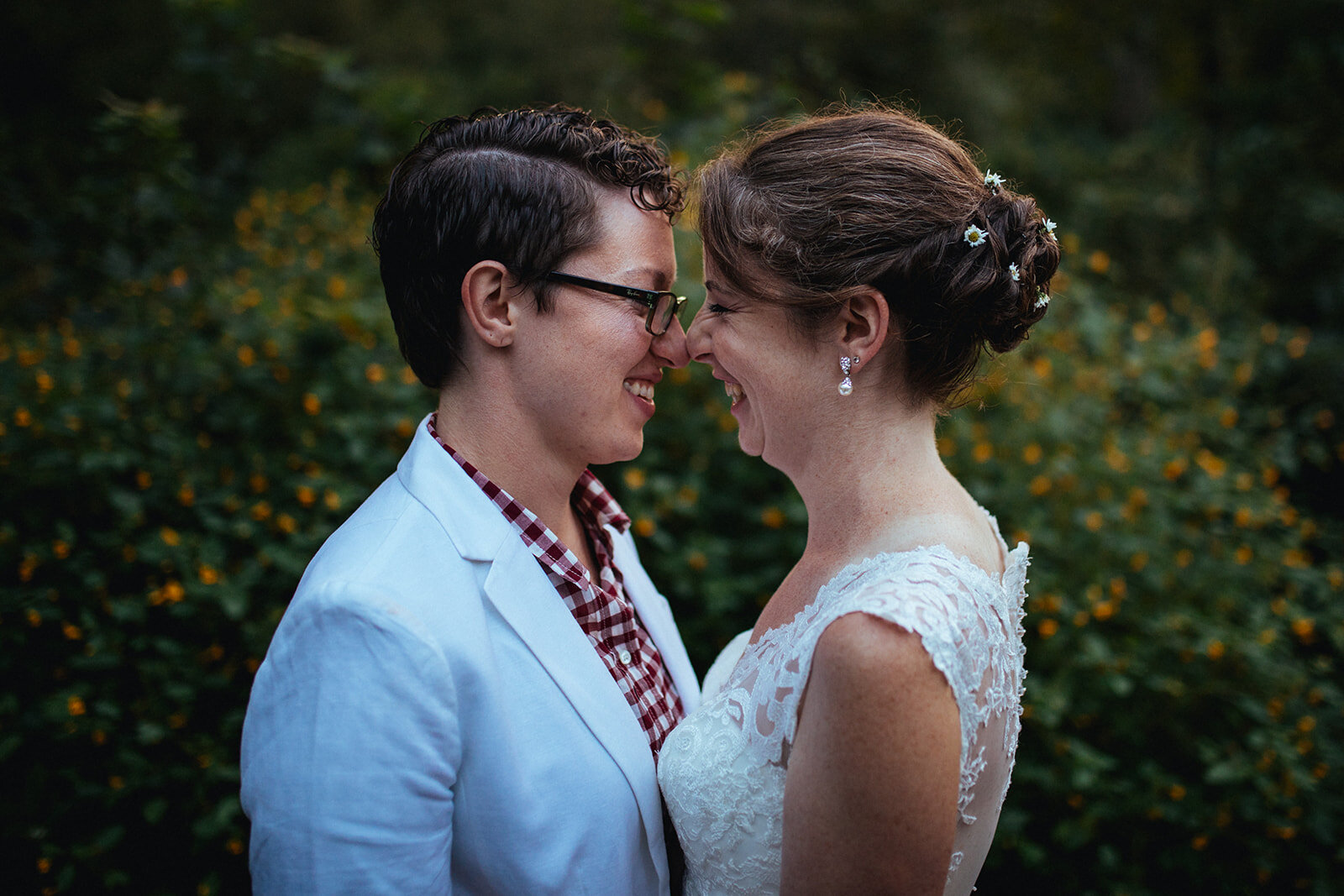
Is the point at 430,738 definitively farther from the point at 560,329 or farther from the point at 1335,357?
the point at 1335,357

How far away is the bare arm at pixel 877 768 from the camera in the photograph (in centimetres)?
137

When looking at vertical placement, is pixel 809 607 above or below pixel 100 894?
above

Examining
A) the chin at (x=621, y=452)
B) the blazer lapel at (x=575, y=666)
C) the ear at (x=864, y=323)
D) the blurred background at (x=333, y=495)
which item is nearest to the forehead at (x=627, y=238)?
the chin at (x=621, y=452)

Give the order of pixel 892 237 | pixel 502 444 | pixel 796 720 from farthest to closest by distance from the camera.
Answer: pixel 502 444 < pixel 892 237 < pixel 796 720

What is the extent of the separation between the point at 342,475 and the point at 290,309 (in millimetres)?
939

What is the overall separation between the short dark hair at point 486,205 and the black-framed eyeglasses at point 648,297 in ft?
0.15

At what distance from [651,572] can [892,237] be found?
81.6 inches

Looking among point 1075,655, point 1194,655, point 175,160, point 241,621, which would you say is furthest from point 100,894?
point 1194,655

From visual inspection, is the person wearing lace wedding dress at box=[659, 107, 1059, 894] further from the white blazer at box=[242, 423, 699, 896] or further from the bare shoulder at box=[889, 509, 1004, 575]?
the white blazer at box=[242, 423, 699, 896]

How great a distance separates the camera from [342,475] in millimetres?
3361

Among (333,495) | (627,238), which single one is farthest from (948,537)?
(333,495)

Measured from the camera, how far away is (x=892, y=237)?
5.48 feet

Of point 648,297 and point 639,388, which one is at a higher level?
point 648,297

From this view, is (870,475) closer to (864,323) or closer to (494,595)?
Answer: (864,323)
